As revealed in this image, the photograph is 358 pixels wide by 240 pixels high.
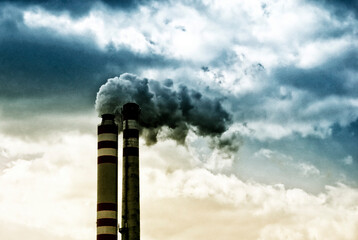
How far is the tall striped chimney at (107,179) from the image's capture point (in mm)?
37094

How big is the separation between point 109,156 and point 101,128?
217 centimetres

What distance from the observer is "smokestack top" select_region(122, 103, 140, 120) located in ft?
131

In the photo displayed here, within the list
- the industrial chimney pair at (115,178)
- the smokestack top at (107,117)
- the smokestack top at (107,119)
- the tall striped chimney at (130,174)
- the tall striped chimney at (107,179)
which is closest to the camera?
the tall striped chimney at (107,179)

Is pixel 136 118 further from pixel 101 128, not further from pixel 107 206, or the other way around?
pixel 107 206

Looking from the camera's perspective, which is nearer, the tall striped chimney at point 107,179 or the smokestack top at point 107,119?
the tall striped chimney at point 107,179

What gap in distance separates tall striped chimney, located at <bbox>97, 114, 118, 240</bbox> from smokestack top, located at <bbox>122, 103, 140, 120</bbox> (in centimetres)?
92

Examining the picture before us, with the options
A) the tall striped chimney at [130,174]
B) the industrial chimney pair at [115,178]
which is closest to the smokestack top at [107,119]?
the industrial chimney pair at [115,178]

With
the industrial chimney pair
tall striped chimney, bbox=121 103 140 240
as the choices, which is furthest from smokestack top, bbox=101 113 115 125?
tall striped chimney, bbox=121 103 140 240

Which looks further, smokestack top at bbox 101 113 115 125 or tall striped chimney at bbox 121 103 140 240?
smokestack top at bbox 101 113 115 125

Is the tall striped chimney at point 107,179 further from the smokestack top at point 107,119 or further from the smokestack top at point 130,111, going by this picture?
the smokestack top at point 130,111

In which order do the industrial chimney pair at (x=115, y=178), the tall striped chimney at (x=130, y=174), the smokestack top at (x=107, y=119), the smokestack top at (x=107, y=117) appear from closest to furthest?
the industrial chimney pair at (x=115, y=178) < the tall striped chimney at (x=130, y=174) < the smokestack top at (x=107, y=119) < the smokestack top at (x=107, y=117)

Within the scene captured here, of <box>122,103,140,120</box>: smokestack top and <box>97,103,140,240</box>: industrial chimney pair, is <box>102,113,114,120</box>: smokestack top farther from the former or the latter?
<box>122,103,140,120</box>: smokestack top

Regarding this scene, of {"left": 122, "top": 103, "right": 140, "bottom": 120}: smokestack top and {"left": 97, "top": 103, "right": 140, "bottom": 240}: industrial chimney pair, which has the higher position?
{"left": 122, "top": 103, "right": 140, "bottom": 120}: smokestack top

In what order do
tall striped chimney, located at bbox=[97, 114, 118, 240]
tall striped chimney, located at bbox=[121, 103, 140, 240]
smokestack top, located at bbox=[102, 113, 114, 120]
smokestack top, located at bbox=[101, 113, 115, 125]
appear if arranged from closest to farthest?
tall striped chimney, located at bbox=[97, 114, 118, 240] < tall striped chimney, located at bbox=[121, 103, 140, 240] < smokestack top, located at bbox=[101, 113, 115, 125] < smokestack top, located at bbox=[102, 113, 114, 120]
